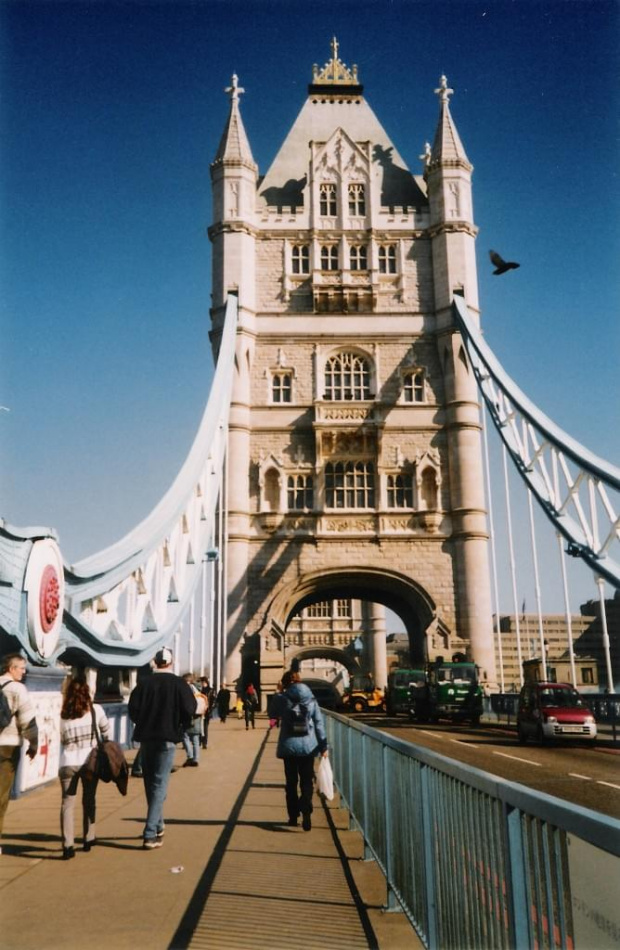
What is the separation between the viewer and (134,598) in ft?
55.8

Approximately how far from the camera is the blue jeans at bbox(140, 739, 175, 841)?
6501 millimetres

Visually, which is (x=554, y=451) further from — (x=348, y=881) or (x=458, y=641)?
(x=348, y=881)

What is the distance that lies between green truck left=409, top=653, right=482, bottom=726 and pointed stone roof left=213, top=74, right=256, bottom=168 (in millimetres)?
23101

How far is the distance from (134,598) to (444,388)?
20.8 m

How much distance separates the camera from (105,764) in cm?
650

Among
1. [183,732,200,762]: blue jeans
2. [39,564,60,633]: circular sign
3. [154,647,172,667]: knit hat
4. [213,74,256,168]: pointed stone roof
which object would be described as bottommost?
[183,732,200,762]: blue jeans

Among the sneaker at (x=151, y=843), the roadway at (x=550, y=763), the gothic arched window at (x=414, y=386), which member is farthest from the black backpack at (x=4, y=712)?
the gothic arched window at (x=414, y=386)

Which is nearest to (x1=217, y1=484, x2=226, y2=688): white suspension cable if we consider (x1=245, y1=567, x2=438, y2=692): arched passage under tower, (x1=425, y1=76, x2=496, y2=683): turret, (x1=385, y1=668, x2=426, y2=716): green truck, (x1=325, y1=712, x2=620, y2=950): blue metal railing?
(x1=245, y1=567, x2=438, y2=692): arched passage under tower

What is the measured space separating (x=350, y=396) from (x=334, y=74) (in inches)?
755

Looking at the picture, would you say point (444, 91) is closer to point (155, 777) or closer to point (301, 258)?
point (301, 258)

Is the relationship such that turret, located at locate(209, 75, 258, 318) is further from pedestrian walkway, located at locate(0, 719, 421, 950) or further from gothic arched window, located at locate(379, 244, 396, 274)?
pedestrian walkway, located at locate(0, 719, 421, 950)

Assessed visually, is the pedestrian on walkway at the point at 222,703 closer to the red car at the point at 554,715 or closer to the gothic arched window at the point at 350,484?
the gothic arched window at the point at 350,484

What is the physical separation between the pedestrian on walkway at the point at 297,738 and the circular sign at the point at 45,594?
3128 mm

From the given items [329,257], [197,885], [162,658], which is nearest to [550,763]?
[162,658]
